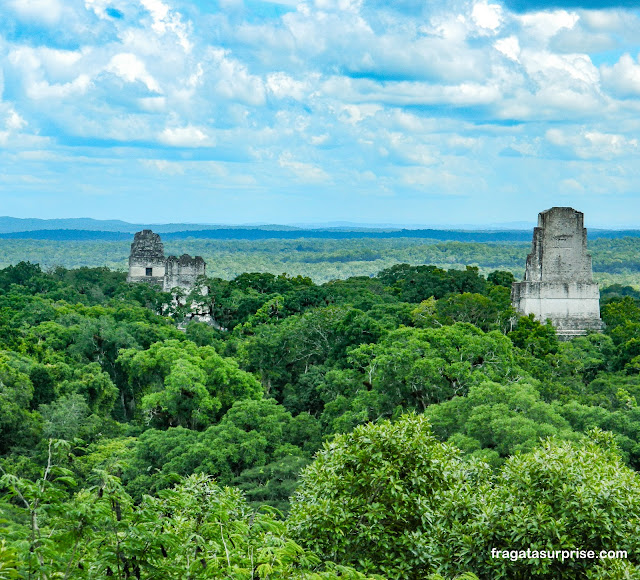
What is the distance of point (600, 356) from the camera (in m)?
36.5

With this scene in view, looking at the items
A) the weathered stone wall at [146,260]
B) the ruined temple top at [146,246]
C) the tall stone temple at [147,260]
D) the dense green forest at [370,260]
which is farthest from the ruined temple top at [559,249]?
the dense green forest at [370,260]

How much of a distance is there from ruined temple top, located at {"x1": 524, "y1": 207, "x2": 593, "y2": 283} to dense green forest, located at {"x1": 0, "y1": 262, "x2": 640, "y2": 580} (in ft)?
8.29

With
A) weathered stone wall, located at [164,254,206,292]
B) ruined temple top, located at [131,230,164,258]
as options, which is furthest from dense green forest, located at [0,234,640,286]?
weathered stone wall, located at [164,254,206,292]

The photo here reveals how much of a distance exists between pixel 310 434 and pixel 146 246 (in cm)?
3580

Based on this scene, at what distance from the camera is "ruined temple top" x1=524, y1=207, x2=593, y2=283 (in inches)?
1582

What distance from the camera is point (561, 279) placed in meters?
40.9

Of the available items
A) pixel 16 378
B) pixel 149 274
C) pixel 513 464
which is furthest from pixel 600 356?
pixel 149 274

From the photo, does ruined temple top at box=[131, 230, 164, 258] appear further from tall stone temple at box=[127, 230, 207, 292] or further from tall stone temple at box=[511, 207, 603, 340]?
tall stone temple at box=[511, 207, 603, 340]

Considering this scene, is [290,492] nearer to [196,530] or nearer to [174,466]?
[174,466]

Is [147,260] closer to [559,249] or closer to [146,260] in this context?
[146,260]

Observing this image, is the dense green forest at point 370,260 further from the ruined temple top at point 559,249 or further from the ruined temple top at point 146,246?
the ruined temple top at point 559,249

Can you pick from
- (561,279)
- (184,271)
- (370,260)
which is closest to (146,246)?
(184,271)

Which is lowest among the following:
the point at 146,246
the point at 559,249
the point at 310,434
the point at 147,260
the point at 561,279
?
the point at 310,434

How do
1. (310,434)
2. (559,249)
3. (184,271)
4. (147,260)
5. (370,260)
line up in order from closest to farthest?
(310,434) → (559,249) → (184,271) → (147,260) → (370,260)
